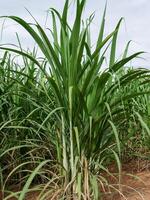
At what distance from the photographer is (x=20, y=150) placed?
116 inches

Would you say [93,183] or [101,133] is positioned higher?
[101,133]

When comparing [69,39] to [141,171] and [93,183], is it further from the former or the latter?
[141,171]

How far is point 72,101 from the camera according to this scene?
2.07 metres

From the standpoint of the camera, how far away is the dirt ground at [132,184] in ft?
7.58

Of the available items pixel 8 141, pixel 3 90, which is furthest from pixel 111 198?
pixel 3 90

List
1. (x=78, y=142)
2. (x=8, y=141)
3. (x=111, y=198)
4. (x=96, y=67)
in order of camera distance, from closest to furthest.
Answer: (x=78, y=142)
(x=96, y=67)
(x=111, y=198)
(x=8, y=141)

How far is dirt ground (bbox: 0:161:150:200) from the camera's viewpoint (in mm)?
2312

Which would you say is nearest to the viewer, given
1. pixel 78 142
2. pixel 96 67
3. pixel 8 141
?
pixel 78 142

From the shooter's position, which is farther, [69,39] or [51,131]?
[51,131]

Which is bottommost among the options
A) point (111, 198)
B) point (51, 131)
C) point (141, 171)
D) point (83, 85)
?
point (111, 198)

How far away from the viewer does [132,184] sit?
261cm

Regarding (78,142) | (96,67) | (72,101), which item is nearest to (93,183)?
(78,142)

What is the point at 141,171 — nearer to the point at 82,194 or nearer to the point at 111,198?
the point at 111,198

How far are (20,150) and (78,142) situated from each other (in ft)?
3.49
